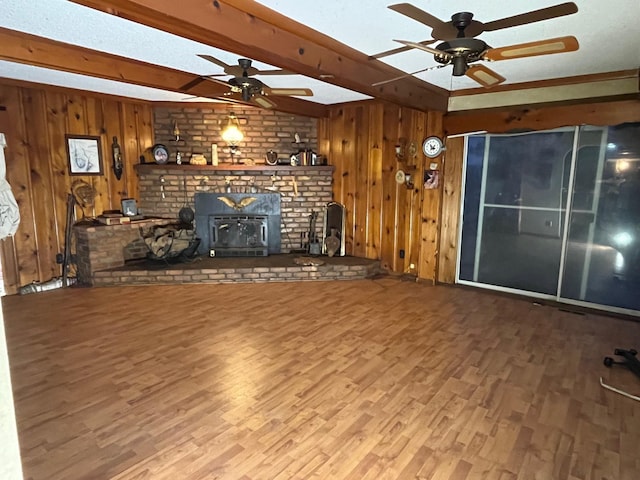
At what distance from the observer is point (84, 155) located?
5.15m

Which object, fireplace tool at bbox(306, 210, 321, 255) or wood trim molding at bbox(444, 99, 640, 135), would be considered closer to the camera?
wood trim molding at bbox(444, 99, 640, 135)

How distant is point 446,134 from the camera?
502cm

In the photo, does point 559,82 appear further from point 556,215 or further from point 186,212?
point 186,212

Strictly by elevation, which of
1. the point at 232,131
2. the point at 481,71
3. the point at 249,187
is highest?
the point at 481,71

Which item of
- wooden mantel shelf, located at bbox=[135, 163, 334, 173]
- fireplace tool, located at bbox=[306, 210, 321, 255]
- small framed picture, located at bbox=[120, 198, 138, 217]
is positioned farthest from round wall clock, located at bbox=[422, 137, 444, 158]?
small framed picture, located at bbox=[120, 198, 138, 217]

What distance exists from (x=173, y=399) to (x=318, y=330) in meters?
1.47

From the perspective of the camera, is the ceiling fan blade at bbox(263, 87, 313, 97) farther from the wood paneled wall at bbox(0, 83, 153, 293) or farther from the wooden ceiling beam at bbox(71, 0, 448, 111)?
the wood paneled wall at bbox(0, 83, 153, 293)

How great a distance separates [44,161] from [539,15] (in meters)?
5.27

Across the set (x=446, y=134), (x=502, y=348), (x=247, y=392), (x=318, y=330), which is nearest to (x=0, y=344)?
(x=247, y=392)

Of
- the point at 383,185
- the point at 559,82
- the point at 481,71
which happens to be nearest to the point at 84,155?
the point at 383,185

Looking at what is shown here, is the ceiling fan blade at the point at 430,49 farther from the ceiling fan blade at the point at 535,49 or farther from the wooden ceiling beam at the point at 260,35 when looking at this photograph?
the wooden ceiling beam at the point at 260,35

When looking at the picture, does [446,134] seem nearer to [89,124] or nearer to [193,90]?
[193,90]

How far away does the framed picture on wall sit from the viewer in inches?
199

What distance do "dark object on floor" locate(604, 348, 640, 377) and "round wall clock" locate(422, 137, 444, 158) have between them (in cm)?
288
